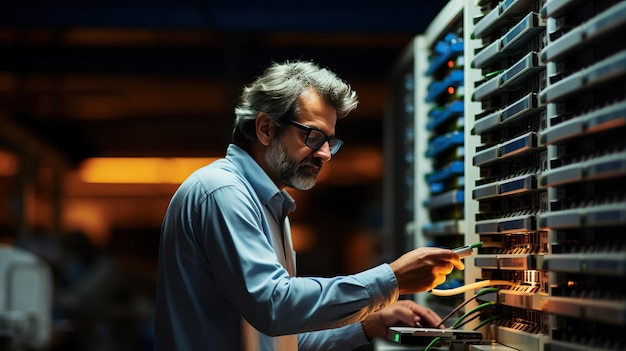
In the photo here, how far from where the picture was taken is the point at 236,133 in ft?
8.39

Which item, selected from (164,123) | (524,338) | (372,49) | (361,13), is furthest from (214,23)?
(164,123)

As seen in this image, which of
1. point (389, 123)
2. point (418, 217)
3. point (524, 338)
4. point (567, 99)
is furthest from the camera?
point (389, 123)

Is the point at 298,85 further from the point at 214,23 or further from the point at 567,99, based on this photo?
the point at 214,23

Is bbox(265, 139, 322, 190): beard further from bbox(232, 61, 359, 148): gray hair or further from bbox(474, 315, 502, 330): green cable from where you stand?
bbox(474, 315, 502, 330): green cable

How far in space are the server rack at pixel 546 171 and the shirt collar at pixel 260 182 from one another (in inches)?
21.3

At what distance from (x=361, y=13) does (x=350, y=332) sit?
261 centimetres

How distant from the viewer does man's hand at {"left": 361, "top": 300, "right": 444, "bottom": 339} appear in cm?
262

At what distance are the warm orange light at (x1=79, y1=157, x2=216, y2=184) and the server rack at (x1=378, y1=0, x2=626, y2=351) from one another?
9674 mm

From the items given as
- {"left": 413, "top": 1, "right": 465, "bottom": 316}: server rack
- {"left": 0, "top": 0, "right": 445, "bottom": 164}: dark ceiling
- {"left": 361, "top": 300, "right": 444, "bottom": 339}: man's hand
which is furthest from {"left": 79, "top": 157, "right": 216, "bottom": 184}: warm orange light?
{"left": 361, "top": 300, "right": 444, "bottom": 339}: man's hand

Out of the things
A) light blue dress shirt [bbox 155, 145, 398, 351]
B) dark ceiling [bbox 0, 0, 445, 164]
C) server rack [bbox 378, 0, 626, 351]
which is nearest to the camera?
server rack [bbox 378, 0, 626, 351]

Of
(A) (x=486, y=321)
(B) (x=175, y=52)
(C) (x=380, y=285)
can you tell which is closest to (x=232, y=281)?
(C) (x=380, y=285)

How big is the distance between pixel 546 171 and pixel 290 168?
32.8 inches

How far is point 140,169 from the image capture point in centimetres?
1270

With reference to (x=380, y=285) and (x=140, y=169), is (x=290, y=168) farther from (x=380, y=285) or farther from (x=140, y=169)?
(x=140, y=169)
